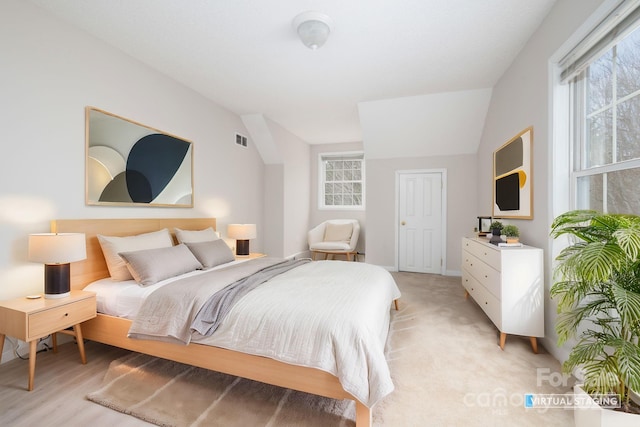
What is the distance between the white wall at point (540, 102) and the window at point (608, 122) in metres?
0.19

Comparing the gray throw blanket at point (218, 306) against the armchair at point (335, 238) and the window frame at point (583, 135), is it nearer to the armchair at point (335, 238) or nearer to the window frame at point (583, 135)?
the window frame at point (583, 135)

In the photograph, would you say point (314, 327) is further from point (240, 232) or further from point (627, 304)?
point (240, 232)

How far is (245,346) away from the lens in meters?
1.64

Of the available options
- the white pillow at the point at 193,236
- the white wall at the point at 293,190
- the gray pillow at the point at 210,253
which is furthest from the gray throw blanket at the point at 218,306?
the white wall at the point at 293,190

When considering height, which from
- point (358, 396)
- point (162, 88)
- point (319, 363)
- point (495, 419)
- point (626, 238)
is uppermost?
point (162, 88)

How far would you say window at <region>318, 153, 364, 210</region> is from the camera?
6.30 m

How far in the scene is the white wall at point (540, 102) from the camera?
6.81 feet

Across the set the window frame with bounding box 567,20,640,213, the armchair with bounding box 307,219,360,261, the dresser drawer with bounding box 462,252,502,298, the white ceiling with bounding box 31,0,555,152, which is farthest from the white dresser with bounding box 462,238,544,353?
the armchair with bounding box 307,219,360,261

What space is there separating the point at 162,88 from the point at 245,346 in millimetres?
3026

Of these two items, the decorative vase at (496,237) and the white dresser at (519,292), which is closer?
the white dresser at (519,292)

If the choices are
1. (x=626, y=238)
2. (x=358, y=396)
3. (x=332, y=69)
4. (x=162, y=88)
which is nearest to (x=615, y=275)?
(x=626, y=238)

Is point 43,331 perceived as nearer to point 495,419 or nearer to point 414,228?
point 495,419

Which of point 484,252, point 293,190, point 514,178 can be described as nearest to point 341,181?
point 293,190

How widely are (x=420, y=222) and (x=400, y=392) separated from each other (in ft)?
12.1
